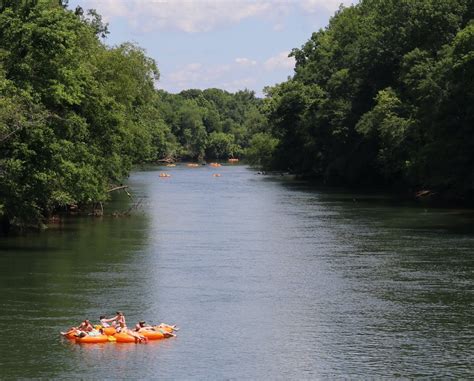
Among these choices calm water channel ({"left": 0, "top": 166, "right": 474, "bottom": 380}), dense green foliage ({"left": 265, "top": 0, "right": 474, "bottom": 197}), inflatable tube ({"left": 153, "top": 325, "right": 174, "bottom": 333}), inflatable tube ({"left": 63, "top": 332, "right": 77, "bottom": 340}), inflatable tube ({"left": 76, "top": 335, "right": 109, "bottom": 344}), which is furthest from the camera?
dense green foliage ({"left": 265, "top": 0, "right": 474, "bottom": 197})

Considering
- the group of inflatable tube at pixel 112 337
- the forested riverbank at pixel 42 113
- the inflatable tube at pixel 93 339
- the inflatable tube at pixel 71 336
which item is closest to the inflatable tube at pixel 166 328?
the group of inflatable tube at pixel 112 337

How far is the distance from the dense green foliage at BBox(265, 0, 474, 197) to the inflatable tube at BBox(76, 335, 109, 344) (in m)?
51.7

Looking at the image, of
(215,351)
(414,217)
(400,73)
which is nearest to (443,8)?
(400,73)

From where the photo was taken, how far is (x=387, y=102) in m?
106

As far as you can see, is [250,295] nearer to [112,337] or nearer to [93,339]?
[112,337]

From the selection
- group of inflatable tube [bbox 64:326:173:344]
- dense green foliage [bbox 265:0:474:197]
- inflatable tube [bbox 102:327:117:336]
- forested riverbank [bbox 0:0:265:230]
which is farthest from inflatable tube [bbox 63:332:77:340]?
dense green foliage [bbox 265:0:474:197]

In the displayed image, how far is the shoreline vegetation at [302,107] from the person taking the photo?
56406mm

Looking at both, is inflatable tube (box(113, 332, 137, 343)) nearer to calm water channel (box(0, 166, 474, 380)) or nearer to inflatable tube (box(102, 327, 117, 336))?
inflatable tube (box(102, 327, 117, 336))

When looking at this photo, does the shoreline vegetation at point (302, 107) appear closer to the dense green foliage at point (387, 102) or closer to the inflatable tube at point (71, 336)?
the dense green foliage at point (387, 102)

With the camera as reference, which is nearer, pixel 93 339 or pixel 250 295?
pixel 93 339

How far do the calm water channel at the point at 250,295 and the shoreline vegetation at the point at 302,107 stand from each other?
5.11 meters

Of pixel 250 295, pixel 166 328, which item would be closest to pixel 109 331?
pixel 166 328

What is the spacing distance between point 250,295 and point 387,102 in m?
63.3

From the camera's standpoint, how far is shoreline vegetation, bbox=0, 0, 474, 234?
56.4 meters
